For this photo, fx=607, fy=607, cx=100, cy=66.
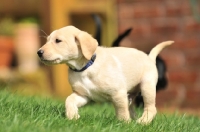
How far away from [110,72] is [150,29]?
4.64 metres

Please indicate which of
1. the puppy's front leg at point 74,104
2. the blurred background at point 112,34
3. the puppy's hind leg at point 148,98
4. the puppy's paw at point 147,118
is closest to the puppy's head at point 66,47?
the puppy's front leg at point 74,104

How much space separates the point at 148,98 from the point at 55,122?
80cm

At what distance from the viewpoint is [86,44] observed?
4195mm

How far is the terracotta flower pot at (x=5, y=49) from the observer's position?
10.2 m

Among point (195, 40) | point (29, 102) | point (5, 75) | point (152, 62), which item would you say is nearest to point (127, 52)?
point (152, 62)

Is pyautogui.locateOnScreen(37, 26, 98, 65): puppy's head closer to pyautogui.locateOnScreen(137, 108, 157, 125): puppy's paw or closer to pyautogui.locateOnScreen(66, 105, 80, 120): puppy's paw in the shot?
pyautogui.locateOnScreen(66, 105, 80, 120): puppy's paw

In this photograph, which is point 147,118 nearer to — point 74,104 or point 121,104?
point 121,104

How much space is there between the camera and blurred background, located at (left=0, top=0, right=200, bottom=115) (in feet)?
27.8

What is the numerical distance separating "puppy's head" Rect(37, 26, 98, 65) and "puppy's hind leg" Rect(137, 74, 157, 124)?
509mm

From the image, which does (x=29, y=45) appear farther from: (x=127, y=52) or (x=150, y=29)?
(x=127, y=52)

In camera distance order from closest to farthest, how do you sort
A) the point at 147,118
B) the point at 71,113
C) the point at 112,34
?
the point at 71,113, the point at 147,118, the point at 112,34

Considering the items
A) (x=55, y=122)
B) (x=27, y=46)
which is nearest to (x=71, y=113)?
(x=55, y=122)

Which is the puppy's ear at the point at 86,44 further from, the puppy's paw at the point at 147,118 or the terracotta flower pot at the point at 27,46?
the terracotta flower pot at the point at 27,46

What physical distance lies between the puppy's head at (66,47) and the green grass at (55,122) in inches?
15.5
